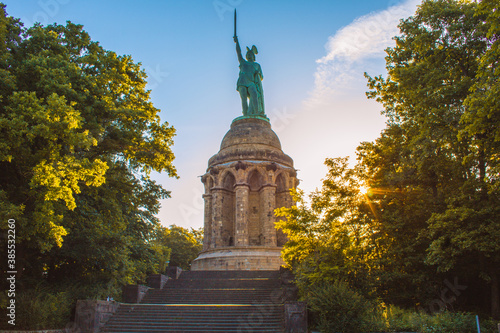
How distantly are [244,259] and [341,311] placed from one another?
45.8ft

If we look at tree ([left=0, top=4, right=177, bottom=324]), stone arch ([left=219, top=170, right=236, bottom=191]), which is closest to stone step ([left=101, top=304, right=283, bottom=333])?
tree ([left=0, top=4, right=177, bottom=324])

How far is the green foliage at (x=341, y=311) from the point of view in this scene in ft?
39.3

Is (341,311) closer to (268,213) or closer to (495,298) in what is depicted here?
(495,298)

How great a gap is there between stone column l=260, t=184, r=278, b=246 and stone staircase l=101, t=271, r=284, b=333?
7519mm

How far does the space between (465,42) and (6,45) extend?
15570 mm

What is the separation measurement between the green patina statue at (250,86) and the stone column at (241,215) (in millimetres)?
6897

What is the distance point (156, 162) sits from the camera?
15.1 meters

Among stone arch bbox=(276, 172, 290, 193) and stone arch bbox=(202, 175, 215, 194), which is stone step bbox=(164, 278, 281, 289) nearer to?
stone arch bbox=(276, 172, 290, 193)

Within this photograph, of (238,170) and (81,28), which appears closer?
(81,28)

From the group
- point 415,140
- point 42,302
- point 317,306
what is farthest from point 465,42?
point 42,302

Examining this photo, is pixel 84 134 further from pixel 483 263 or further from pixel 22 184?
pixel 483 263

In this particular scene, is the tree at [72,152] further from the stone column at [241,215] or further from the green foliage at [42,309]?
the stone column at [241,215]

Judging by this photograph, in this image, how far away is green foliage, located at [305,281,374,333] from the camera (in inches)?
472

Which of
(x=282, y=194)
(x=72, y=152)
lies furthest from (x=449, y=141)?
(x=282, y=194)
